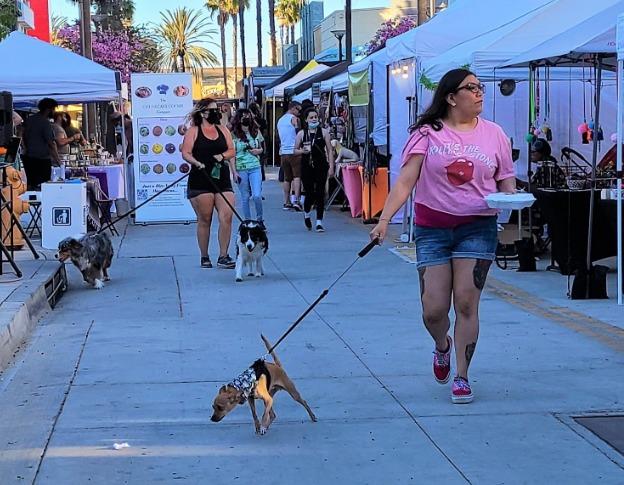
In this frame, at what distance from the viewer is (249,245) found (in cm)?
1040

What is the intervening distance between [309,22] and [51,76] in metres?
50.6

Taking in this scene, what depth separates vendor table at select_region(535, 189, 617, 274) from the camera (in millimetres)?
9797

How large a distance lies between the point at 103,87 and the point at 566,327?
33.2ft

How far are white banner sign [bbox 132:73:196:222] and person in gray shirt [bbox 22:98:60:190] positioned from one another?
1797 millimetres

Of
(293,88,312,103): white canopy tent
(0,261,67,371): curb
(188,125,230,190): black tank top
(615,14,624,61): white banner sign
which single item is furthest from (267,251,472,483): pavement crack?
(293,88,312,103): white canopy tent

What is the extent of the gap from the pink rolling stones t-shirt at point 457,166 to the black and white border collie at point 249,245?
16.3 feet

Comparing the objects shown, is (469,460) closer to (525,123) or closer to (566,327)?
(566,327)

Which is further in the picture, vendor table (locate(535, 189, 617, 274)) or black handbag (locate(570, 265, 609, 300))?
vendor table (locate(535, 189, 617, 274))

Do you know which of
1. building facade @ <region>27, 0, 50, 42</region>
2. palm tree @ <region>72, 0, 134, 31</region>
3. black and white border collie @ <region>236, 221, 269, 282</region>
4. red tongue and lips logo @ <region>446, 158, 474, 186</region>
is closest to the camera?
red tongue and lips logo @ <region>446, 158, 474, 186</region>

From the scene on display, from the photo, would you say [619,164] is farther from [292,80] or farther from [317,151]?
[292,80]

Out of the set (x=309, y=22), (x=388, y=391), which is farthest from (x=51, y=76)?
(x=309, y=22)

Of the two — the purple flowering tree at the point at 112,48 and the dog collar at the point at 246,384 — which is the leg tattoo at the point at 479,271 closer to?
the dog collar at the point at 246,384

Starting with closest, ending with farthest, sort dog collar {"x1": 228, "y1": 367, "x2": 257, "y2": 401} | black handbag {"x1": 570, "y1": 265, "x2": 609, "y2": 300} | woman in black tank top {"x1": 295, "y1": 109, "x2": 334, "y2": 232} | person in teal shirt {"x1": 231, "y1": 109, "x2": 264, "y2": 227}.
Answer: dog collar {"x1": 228, "y1": 367, "x2": 257, "y2": 401}
black handbag {"x1": 570, "y1": 265, "x2": 609, "y2": 300}
person in teal shirt {"x1": 231, "y1": 109, "x2": 264, "y2": 227}
woman in black tank top {"x1": 295, "y1": 109, "x2": 334, "y2": 232}

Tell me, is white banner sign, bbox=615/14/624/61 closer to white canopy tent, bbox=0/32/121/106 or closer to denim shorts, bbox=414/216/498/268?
denim shorts, bbox=414/216/498/268
